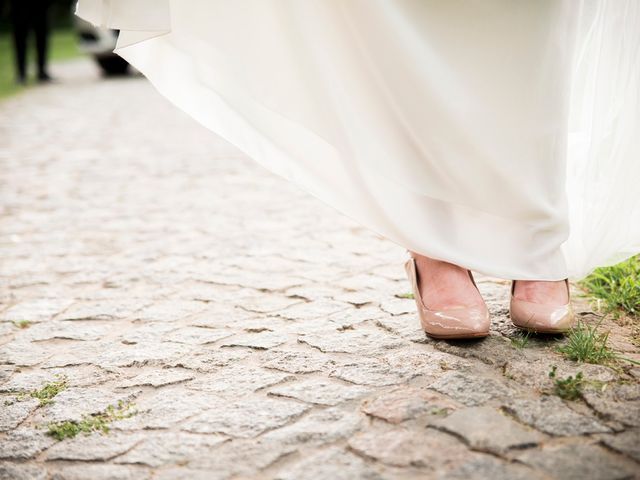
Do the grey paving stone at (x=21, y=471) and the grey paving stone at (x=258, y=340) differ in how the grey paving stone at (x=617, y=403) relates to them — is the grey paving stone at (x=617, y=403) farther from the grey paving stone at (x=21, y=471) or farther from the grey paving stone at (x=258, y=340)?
the grey paving stone at (x=21, y=471)

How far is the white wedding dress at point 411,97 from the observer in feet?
6.25

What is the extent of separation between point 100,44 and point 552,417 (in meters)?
11.7

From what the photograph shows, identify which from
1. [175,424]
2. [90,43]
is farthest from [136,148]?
[90,43]

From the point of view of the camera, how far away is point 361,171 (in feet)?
6.48

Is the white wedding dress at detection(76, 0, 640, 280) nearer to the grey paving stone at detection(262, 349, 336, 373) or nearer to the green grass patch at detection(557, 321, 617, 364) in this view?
the green grass patch at detection(557, 321, 617, 364)

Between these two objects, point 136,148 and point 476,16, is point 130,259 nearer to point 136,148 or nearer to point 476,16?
point 476,16

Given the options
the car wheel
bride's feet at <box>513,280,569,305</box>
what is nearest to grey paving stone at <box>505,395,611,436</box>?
bride's feet at <box>513,280,569,305</box>

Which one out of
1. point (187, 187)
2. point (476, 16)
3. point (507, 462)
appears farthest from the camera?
point (187, 187)

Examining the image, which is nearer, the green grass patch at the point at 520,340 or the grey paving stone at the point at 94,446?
the grey paving stone at the point at 94,446

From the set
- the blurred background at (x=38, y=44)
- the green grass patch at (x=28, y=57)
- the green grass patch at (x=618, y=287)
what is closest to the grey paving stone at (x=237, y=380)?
the green grass patch at (x=618, y=287)

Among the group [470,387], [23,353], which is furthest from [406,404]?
[23,353]

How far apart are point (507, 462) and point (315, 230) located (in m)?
2.17

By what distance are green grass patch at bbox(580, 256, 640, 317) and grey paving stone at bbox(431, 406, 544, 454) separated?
861mm

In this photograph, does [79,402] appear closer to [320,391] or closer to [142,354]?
[142,354]
